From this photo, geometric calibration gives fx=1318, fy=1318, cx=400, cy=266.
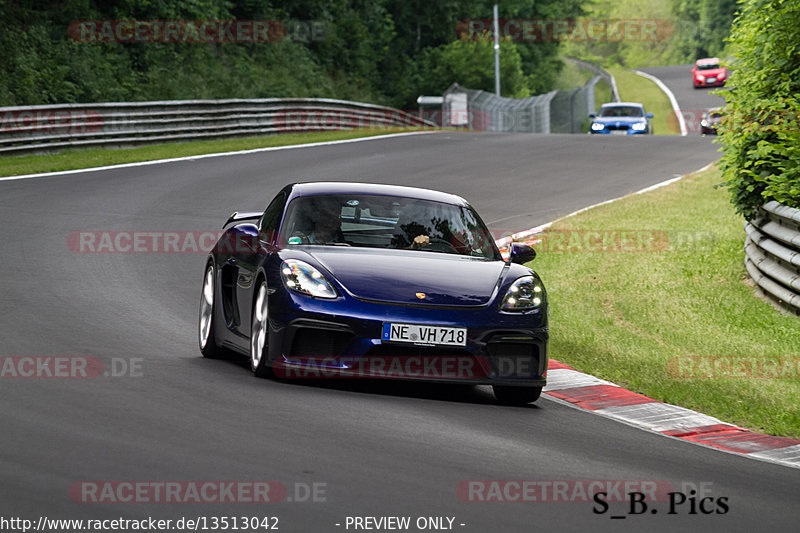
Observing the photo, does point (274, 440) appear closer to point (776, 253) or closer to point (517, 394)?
point (517, 394)

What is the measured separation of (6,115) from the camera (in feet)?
87.8

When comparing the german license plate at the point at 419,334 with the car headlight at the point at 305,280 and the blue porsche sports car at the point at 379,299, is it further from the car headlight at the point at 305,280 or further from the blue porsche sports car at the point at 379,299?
the car headlight at the point at 305,280

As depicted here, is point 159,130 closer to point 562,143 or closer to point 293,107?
point 293,107

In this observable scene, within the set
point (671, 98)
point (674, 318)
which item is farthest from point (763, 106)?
point (671, 98)

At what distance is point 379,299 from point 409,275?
0.36 metres

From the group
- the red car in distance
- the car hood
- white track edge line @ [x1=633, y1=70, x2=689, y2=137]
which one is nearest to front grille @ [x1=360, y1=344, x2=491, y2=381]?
the car hood

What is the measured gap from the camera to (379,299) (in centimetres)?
815

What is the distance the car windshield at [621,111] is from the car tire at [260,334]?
123 feet

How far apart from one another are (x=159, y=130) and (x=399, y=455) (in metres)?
26.9

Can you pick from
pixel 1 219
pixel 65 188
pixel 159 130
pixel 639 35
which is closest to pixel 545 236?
pixel 1 219

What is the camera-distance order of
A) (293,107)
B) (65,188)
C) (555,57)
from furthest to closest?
(555,57) → (293,107) → (65,188)

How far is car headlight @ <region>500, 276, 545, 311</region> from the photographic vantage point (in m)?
8.45

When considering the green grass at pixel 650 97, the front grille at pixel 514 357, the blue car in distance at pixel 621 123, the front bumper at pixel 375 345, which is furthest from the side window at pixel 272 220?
the green grass at pixel 650 97

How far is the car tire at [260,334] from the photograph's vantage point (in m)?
8.38
